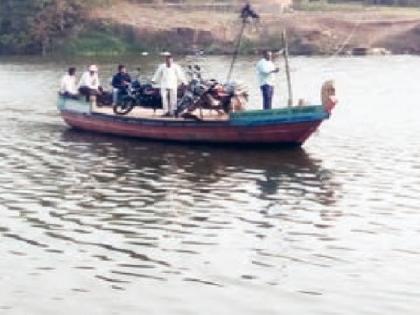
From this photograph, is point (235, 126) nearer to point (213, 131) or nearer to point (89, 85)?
point (213, 131)

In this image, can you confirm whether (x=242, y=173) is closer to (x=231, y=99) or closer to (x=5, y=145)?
(x=231, y=99)

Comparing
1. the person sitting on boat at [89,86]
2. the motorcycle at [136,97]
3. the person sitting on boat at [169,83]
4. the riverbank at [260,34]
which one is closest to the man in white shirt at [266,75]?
the person sitting on boat at [169,83]

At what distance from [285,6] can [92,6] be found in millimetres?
12853

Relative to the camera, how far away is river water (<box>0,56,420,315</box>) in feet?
52.4

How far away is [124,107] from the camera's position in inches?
1268

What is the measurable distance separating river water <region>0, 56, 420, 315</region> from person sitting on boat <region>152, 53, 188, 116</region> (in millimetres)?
1263

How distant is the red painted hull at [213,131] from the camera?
28812 millimetres

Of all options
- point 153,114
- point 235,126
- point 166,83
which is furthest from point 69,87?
point 235,126

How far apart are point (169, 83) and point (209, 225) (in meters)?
11.3

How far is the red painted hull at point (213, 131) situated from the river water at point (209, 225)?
303 millimetres

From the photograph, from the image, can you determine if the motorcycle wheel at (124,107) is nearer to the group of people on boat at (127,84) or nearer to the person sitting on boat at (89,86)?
the group of people on boat at (127,84)

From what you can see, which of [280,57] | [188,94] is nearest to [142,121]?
[188,94]

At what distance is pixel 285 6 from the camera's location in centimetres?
7731

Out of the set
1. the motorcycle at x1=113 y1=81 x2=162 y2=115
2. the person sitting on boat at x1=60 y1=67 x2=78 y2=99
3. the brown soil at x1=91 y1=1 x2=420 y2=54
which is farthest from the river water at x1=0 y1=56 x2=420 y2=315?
the brown soil at x1=91 y1=1 x2=420 y2=54
